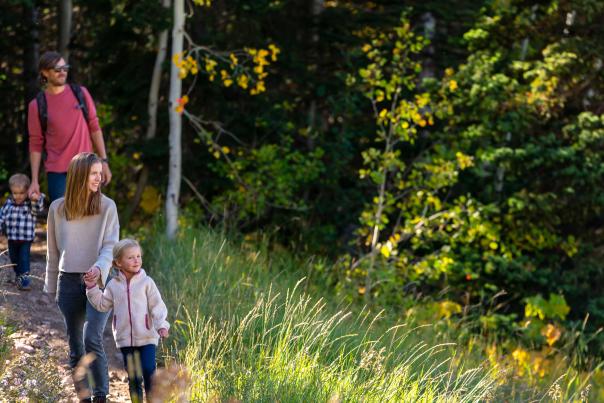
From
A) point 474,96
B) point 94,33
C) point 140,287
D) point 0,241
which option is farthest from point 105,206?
point 94,33

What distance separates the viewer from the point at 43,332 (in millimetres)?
6566

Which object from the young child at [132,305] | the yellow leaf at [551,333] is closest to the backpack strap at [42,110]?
the young child at [132,305]

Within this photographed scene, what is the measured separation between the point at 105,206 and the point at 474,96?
6.96 m

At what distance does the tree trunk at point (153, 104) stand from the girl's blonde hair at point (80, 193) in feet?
18.6

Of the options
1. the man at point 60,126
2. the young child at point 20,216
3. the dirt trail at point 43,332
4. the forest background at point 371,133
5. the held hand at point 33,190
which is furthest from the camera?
the forest background at point 371,133

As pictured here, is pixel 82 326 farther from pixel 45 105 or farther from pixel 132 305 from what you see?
pixel 45 105

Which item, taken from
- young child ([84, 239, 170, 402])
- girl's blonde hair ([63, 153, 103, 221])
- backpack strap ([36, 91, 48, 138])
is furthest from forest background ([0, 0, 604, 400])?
young child ([84, 239, 170, 402])

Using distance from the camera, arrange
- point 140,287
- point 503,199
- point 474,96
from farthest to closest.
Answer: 1. point 503,199
2. point 474,96
3. point 140,287

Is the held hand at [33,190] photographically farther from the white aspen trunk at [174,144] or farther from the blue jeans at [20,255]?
the white aspen trunk at [174,144]

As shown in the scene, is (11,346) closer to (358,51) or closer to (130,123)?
(130,123)

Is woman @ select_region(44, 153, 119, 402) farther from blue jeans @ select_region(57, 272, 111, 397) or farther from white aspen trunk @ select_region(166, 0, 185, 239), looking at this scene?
white aspen trunk @ select_region(166, 0, 185, 239)

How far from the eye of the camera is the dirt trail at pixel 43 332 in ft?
19.1

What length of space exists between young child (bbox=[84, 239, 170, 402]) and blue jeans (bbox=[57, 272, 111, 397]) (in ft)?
0.60

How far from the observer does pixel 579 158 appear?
36.6 feet
